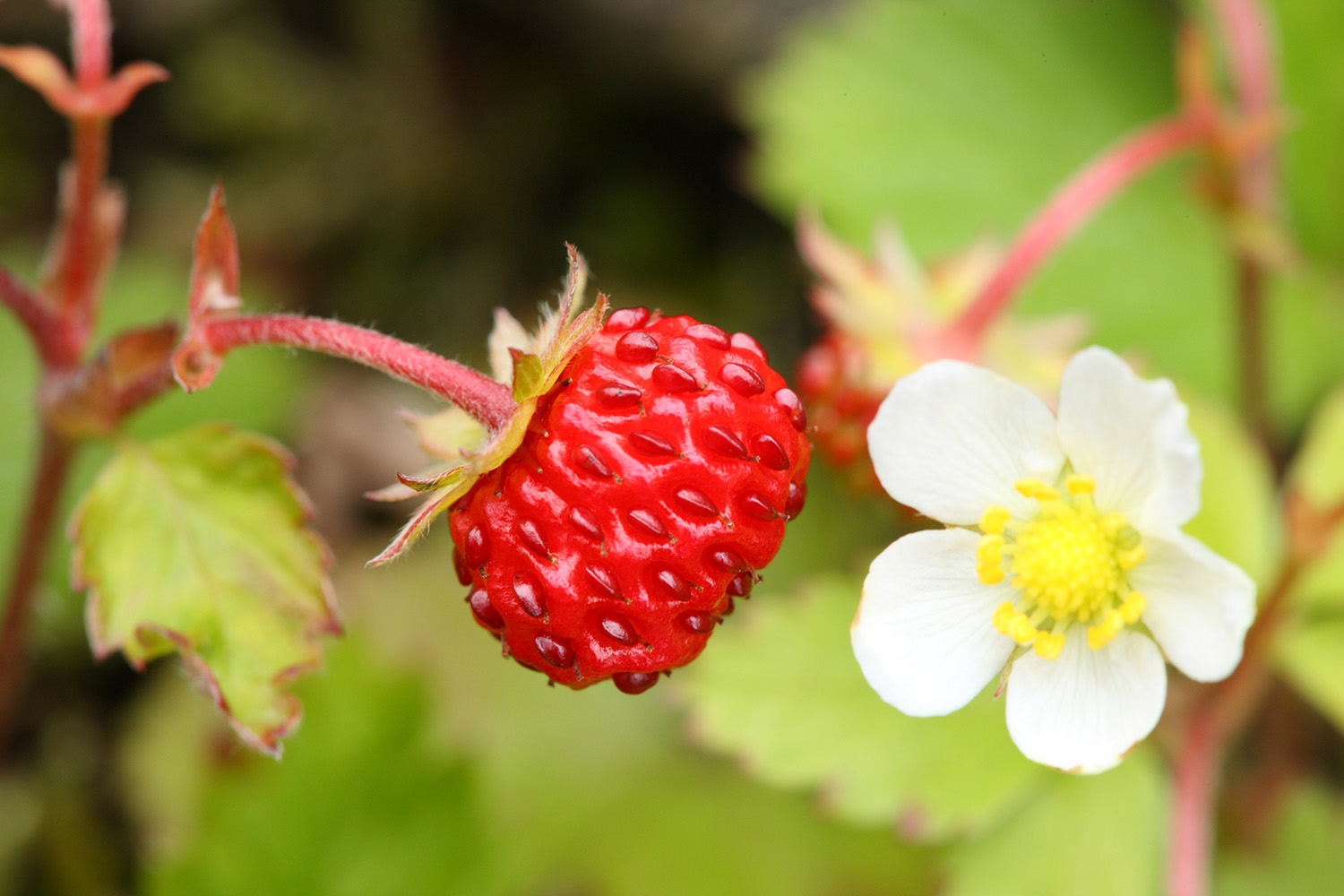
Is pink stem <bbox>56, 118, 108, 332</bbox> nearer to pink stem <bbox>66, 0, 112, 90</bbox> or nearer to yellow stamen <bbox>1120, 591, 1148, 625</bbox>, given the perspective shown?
pink stem <bbox>66, 0, 112, 90</bbox>

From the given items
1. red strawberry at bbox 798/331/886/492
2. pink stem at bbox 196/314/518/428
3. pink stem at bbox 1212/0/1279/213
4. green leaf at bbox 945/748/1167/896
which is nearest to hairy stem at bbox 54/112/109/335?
pink stem at bbox 196/314/518/428

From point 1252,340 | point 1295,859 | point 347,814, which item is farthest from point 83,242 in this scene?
point 1295,859

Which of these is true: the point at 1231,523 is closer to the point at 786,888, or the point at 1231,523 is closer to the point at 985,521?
the point at 985,521

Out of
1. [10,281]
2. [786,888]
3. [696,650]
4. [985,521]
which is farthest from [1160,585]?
[786,888]

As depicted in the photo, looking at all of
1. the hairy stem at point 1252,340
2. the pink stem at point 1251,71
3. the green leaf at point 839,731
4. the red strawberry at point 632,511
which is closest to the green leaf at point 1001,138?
the hairy stem at point 1252,340

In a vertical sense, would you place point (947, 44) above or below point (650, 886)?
above
